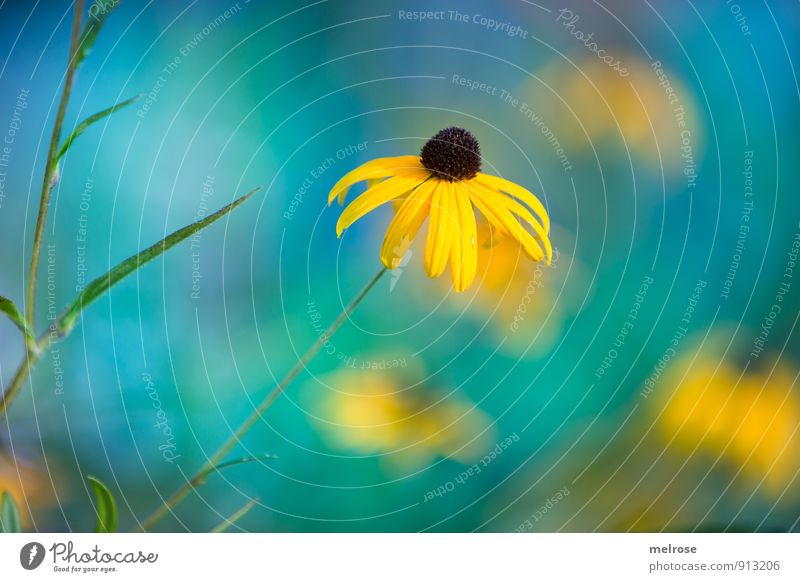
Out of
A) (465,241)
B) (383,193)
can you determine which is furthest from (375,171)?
(465,241)

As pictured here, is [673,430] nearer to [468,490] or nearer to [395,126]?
[468,490]

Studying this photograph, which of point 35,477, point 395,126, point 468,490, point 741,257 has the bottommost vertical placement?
point 468,490

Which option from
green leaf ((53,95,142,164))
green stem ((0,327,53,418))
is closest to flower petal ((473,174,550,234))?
green leaf ((53,95,142,164))

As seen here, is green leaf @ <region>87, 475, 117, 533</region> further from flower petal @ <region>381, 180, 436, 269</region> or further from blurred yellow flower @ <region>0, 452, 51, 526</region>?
flower petal @ <region>381, 180, 436, 269</region>

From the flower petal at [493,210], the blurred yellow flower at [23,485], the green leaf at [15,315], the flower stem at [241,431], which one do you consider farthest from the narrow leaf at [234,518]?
the flower petal at [493,210]

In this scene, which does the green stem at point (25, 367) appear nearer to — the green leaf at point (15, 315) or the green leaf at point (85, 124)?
the green leaf at point (15, 315)

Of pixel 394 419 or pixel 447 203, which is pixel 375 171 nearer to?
pixel 447 203

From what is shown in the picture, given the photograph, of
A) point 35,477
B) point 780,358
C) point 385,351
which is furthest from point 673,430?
point 35,477
